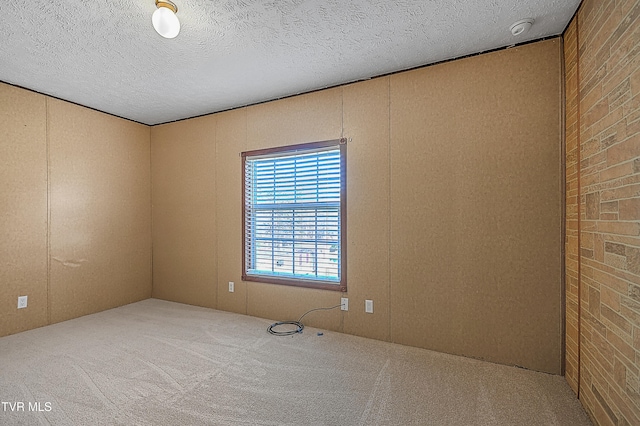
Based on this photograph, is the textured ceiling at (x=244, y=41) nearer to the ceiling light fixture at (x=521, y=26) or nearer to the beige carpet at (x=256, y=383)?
the ceiling light fixture at (x=521, y=26)

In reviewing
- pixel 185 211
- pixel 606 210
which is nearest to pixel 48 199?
pixel 185 211

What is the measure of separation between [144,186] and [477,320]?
4.57m

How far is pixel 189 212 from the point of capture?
13.7 ft

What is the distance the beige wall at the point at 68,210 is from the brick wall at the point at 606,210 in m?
4.93

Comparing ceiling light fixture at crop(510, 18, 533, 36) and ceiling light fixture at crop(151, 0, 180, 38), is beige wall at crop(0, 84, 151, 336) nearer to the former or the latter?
ceiling light fixture at crop(151, 0, 180, 38)

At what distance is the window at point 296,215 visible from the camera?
319 cm

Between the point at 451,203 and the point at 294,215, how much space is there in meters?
1.66

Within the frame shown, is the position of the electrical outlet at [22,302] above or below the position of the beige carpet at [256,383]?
above

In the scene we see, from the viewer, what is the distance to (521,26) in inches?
84.4

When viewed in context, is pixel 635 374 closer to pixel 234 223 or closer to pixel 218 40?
pixel 218 40

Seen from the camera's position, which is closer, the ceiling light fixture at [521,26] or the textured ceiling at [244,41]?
the textured ceiling at [244,41]

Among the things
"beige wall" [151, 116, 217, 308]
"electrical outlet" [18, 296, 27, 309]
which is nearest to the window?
"beige wall" [151, 116, 217, 308]

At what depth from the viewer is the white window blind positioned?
3225mm

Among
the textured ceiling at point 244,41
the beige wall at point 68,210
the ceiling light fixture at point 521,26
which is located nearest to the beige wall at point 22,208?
the beige wall at point 68,210
